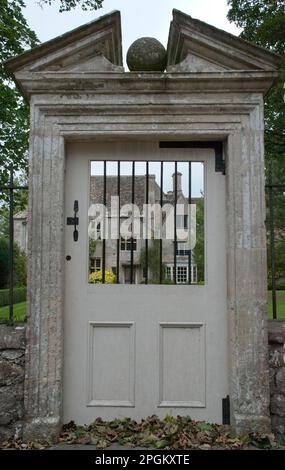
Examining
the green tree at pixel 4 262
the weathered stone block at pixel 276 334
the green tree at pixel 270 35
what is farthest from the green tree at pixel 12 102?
the green tree at pixel 4 262

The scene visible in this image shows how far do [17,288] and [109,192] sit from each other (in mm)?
16859

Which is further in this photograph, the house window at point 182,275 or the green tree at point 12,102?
the green tree at point 12,102

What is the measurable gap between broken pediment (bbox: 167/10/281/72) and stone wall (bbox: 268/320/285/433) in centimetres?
211

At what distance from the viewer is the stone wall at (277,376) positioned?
356 centimetres

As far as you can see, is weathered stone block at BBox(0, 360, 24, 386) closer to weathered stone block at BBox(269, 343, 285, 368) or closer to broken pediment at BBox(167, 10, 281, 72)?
weathered stone block at BBox(269, 343, 285, 368)

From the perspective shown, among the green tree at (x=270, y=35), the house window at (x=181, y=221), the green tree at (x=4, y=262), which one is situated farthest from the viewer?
the green tree at (x=4, y=262)

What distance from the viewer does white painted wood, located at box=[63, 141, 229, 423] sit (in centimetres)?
365

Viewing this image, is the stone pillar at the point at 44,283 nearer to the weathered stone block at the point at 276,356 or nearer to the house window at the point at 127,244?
the house window at the point at 127,244

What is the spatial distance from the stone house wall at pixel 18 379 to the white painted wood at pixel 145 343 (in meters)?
0.35

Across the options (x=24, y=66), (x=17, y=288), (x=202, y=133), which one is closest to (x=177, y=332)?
(x=202, y=133)

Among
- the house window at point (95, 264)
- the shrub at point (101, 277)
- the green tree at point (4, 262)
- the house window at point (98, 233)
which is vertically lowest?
the shrub at point (101, 277)

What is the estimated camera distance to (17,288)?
19750mm

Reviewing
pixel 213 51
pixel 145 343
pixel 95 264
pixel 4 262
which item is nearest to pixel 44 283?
pixel 95 264
